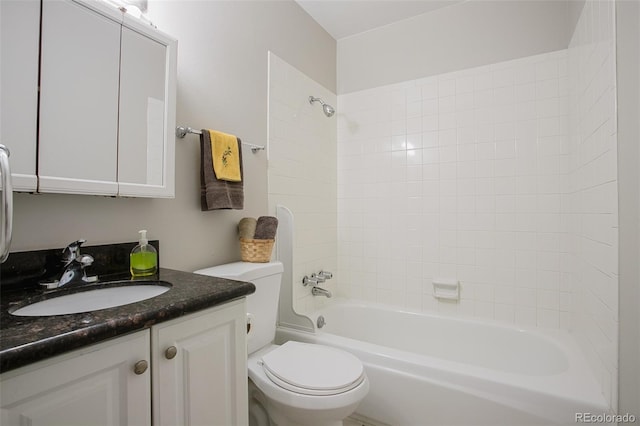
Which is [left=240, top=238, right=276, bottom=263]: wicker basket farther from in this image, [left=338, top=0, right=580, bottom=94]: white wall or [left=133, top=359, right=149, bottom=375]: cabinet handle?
[left=338, top=0, right=580, bottom=94]: white wall

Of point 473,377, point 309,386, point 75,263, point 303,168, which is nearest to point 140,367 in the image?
point 75,263

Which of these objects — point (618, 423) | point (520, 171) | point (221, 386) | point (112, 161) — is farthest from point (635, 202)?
point (112, 161)

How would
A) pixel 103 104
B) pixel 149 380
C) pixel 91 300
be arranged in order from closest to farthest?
pixel 149 380, pixel 91 300, pixel 103 104

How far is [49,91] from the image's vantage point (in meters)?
1.01

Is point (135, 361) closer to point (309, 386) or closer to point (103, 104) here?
point (309, 386)

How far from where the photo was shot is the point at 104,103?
1.15 meters

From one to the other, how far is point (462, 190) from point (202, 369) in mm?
1991

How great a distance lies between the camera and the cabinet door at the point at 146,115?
3.95ft

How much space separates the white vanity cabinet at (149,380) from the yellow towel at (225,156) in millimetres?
762

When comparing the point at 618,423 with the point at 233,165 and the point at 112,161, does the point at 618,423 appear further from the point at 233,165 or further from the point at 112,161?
the point at 112,161

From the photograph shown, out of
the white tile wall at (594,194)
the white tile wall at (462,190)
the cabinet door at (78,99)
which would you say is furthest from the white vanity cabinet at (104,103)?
the white tile wall at (594,194)

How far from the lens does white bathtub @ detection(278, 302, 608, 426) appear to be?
132 cm

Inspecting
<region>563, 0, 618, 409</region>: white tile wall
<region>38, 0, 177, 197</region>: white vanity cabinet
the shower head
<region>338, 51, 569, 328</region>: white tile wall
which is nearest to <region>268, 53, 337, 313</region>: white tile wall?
the shower head

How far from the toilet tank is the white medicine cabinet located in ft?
1.45
